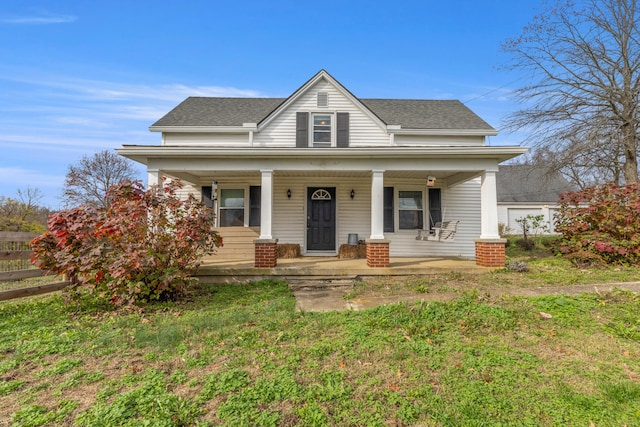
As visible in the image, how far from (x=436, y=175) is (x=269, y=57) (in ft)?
29.0

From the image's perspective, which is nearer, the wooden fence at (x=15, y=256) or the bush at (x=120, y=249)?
the bush at (x=120, y=249)

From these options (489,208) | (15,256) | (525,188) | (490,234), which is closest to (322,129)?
(489,208)

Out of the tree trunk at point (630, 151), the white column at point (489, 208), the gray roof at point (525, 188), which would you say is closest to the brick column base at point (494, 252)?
the white column at point (489, 208)

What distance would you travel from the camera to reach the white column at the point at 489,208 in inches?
284

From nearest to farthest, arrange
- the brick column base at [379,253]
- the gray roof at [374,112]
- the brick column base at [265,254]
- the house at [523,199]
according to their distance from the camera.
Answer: the brick column base at [265,254], the brick column base at [379,253], the gray roof at [374,112], the house at [523,199]

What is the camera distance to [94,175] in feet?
79.5

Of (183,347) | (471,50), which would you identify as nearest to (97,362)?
(183,347)

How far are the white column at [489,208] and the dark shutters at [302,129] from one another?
5.14 m

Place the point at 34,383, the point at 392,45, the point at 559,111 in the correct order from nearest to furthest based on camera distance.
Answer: the point at 34,383, the point at 559,111, the point at 392,45

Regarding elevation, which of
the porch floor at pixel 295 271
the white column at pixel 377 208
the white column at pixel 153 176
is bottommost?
the porch floor at pixel 295 271

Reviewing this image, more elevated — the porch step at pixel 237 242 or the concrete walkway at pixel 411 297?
the porch step at pixel 237 242

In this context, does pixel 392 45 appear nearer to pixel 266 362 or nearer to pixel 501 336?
pixel 501 336

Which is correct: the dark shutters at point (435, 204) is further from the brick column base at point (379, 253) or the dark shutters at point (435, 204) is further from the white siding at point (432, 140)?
the brick column base at point (379, 253)

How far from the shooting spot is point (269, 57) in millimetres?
13117
